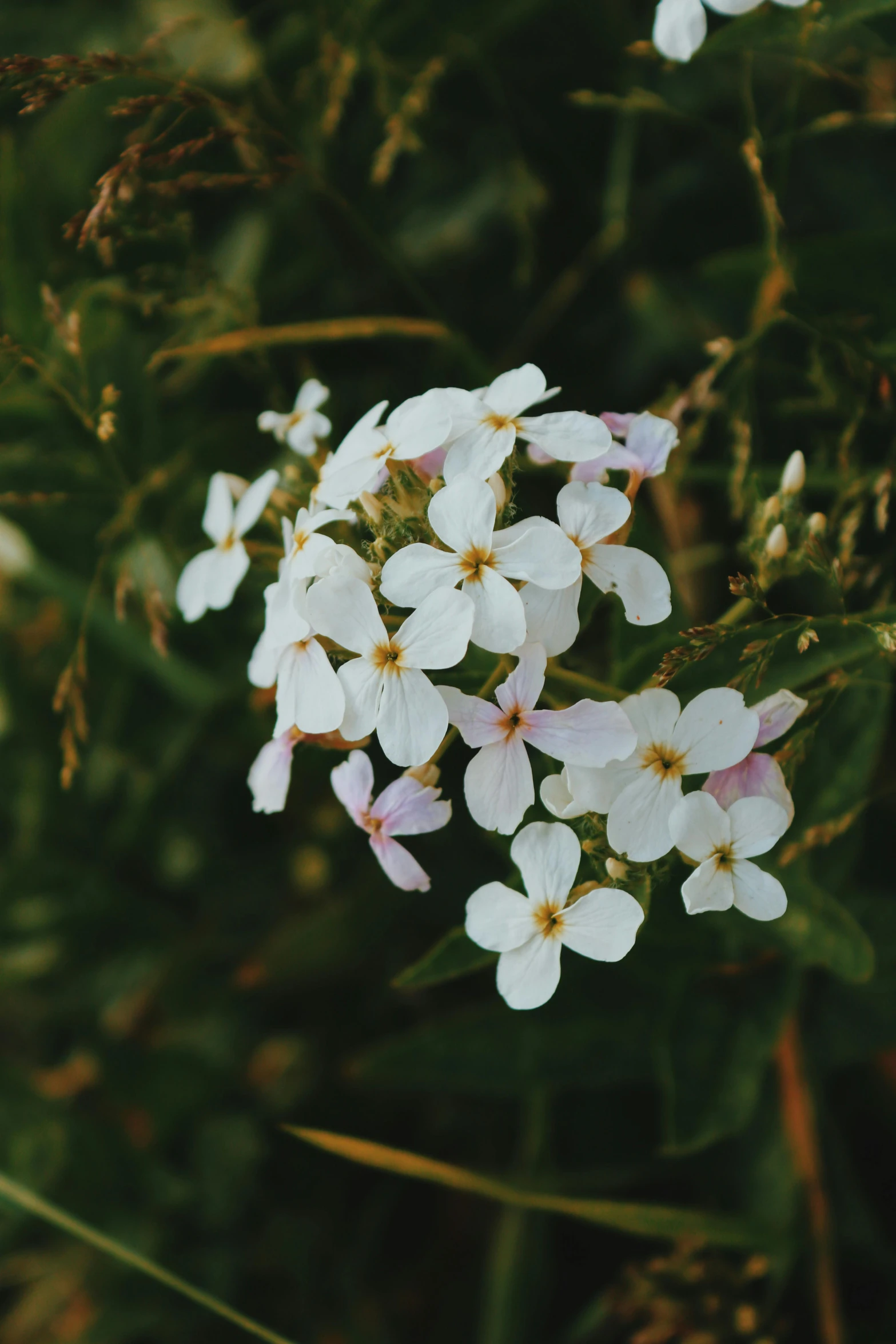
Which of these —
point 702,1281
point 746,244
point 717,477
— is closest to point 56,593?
point 717,477

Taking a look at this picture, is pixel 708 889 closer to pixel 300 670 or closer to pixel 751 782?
pixel 751 782

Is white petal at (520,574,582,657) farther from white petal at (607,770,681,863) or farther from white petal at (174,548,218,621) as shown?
white petal at (174,548,218,621)

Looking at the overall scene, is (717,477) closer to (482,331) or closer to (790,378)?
(790,378)

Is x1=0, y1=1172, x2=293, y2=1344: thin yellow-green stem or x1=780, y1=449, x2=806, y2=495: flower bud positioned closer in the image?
x1=780, y1=449, x2=806, y2=495: flower bud

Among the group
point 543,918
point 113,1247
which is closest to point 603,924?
point 543,918

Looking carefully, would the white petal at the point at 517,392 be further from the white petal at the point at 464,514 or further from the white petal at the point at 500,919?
the white petal at the point at 500,919

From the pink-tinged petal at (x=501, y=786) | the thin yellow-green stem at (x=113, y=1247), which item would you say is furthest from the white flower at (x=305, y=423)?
the thin yellow-green stem at (x=113, y=1247)

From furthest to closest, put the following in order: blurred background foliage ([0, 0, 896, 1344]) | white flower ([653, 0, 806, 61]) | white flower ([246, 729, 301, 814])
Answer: blurred background foliage ([0, 0, 896, 1344]) < white flower ([653, 0, 806, 61]) < white flower ([246, 729, 301, 814])

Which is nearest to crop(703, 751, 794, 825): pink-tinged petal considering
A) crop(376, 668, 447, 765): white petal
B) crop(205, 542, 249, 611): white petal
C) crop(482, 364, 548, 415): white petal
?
crop(376, 668, 447, 765): white petal
